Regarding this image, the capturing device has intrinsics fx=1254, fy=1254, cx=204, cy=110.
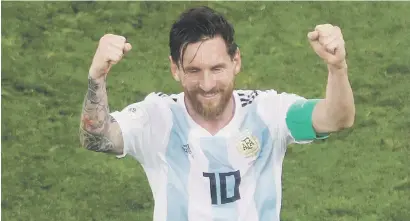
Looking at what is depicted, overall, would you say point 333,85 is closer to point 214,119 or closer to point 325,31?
point 325,31

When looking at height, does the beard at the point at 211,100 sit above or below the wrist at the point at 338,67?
below

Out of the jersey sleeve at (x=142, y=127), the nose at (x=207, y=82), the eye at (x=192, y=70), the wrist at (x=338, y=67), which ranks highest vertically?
the eye at (x=192, y=70)

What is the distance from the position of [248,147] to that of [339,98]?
660mm

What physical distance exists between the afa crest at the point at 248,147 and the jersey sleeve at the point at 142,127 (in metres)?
0.44

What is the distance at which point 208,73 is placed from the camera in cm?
683

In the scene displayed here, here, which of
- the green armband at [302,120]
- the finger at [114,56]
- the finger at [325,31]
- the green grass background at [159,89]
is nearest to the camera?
the finger at [325,31]

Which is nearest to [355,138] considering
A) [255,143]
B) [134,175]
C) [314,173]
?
[314,173]

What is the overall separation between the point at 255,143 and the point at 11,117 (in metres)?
6.28

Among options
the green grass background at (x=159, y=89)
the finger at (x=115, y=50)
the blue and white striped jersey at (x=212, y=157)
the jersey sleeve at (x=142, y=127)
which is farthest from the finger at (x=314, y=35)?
the green grass background at (x=159, y=89)

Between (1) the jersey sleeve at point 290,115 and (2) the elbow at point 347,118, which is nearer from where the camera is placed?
(2) the elbow at point 347,118

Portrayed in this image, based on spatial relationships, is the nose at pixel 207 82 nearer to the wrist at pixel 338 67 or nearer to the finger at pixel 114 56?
the finger at pixel 114 56

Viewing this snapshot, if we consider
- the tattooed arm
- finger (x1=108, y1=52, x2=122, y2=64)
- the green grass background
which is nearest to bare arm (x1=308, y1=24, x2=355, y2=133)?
finger (x1=108, y1=52, x2=122, y2=64)

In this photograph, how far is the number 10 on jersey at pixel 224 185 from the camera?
23.0 feet

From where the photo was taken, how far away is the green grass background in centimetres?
1151
